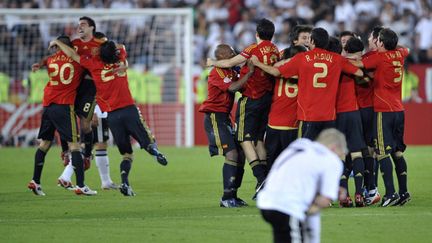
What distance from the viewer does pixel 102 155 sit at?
1673 centimetres

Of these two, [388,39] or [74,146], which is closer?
[388,39]

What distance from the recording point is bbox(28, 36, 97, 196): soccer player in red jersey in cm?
1561

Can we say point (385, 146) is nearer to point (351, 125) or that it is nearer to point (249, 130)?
point (351, 125)

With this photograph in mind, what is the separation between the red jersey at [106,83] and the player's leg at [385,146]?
370cm

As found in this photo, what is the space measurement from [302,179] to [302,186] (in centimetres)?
Answer: 6

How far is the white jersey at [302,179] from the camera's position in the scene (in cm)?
836

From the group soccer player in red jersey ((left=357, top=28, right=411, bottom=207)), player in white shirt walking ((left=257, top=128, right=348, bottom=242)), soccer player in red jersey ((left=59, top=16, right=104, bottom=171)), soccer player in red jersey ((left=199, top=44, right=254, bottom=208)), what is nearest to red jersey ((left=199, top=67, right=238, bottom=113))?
soccer player in red jersey ((left=199, top=44, right=254, bottom=208))

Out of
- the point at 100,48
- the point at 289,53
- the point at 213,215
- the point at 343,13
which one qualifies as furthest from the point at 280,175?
the point at 343,13

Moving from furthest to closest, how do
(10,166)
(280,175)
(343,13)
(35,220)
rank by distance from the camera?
(343,13) < (10,166) < (35,220) < (280,175)

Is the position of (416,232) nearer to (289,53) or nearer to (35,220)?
(289,53)

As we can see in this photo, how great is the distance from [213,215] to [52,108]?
12.5ft

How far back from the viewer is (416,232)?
11375mm

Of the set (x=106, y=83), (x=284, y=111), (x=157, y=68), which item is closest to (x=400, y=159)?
(x=284, y=111)

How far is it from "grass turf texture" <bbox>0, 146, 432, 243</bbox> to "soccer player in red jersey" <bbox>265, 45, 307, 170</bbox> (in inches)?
37.6
